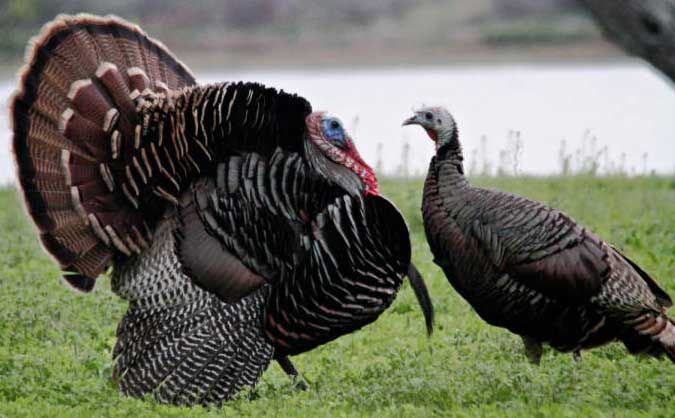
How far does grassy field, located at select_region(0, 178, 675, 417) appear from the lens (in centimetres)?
507

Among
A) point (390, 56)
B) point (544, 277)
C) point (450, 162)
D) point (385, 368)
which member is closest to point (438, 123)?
point (450, 162)

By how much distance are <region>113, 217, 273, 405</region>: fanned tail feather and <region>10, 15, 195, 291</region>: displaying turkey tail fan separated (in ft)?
0.69

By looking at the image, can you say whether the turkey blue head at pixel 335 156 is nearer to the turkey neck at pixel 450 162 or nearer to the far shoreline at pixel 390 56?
the turkey neck at pixel 450 162

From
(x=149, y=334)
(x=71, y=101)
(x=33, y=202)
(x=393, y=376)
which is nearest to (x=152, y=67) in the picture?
(x=71, y=101)

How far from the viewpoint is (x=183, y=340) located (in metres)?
5.30

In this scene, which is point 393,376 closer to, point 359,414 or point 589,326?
point 359,414

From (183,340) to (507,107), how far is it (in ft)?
44.2

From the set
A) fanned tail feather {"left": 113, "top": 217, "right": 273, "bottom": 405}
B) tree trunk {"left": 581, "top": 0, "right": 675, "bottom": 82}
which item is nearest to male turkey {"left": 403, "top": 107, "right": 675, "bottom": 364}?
fanned tail feather {"left": 113, "top": 217, "right": 273, "bottom": 405}

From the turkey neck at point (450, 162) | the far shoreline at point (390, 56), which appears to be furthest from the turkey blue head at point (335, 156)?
the far shoreline at point (390, 56)

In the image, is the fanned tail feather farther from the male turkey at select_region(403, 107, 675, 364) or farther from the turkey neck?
the turkey neck

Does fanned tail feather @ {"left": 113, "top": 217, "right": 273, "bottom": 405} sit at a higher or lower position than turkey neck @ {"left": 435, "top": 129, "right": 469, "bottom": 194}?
lower

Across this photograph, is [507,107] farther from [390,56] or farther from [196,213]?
[196,213]

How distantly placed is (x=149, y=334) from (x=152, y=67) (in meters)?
1.29

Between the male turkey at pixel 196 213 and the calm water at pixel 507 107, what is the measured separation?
5.33m
